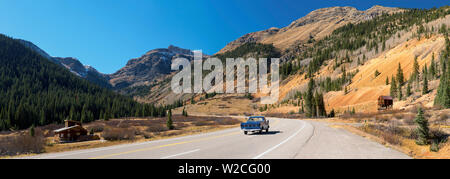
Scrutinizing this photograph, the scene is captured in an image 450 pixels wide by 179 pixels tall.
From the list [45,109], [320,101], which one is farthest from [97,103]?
[320,101]

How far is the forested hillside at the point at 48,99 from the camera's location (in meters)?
82.4

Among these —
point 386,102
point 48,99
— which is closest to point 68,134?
point 386,102

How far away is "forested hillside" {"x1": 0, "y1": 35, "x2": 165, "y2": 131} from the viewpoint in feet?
270

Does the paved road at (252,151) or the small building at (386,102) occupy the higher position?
the small building at (386,102)

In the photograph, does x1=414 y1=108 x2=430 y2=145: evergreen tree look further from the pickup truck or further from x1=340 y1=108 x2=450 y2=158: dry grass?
the pickup truck

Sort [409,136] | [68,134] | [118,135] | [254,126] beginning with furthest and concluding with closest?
[68,134] < [118,135] < [254,126] < [409,136]

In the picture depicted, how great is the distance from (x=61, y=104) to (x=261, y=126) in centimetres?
11655

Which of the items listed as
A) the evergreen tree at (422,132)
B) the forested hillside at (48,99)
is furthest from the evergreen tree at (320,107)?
the forested hillside at (48,99)

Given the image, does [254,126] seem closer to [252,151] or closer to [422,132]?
[252,151]

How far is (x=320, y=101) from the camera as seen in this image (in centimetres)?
6900

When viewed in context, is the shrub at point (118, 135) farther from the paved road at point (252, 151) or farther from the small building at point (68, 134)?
the paved road at point (252, 151)

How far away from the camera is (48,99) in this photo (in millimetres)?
113125

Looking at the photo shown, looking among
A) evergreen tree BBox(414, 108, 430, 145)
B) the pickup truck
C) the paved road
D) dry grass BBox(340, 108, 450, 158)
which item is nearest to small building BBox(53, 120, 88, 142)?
the paved road
